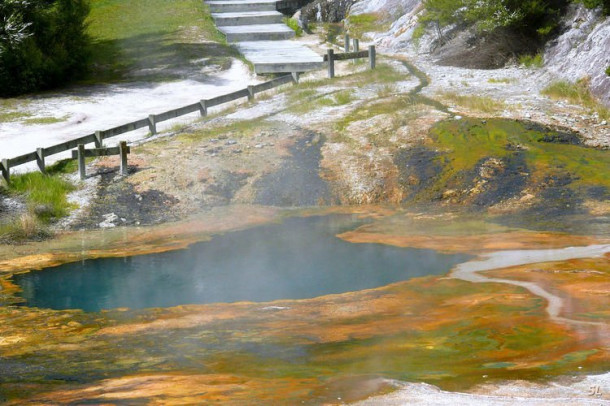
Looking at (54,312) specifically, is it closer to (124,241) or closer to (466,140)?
(124,241)

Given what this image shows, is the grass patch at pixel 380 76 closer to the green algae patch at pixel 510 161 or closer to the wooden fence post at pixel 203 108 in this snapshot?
the wooden fence post at pixel 203 108

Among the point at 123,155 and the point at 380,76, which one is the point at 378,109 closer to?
the point at 380,76

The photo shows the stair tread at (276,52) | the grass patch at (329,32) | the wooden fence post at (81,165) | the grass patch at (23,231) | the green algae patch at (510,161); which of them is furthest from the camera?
the grass patch at (329,32)

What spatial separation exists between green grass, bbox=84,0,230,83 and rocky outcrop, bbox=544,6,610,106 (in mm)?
16407

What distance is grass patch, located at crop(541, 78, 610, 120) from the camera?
89.8ft

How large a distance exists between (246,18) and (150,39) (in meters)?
6.52

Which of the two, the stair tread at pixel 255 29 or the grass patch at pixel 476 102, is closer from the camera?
the grass patch at pixel 476 102

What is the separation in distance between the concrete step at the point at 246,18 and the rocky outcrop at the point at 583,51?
20983mm

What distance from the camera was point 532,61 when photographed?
32531 mm

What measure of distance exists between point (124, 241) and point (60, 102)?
1536 cm

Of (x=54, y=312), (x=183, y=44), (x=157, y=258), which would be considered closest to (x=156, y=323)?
(x=54, y=312)

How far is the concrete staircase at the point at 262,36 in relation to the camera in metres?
38.2

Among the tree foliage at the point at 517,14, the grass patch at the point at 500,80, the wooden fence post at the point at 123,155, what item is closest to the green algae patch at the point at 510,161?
the grass patch at the point at 500,80

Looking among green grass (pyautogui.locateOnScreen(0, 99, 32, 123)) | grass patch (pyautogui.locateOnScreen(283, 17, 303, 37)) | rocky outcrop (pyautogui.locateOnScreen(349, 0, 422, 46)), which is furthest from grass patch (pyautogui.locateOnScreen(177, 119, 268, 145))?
grass patch (pyautogui.locateOnScreen(283, 17, 303, 37))
